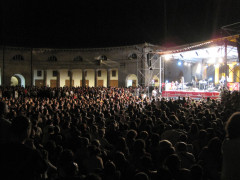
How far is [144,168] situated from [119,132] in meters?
2.43

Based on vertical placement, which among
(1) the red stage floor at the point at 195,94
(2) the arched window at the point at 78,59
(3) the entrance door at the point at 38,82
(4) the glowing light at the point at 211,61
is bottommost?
(1) the red stage floor at the point at 195,94

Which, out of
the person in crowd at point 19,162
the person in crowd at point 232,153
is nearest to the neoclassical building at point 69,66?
the person in crowd at point 232,153

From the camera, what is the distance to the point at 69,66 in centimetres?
4241

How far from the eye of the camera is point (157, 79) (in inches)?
1453

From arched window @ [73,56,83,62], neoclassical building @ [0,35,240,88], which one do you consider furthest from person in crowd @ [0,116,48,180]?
arched window @ [73,56,83,62]

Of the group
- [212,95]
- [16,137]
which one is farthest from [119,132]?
[212,95]

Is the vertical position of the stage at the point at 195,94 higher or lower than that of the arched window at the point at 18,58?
lower

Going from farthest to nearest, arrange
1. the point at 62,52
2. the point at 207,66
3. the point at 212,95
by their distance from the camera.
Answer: the point at 62,52
the point at 207,66
the point at 212,95

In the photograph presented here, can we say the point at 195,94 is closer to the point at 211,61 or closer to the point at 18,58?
the point at 211,61

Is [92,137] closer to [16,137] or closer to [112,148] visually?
[112,148]

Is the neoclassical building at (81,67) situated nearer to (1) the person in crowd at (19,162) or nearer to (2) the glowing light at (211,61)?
(2) the glowing light at (211,61)

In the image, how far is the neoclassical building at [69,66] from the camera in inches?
1539

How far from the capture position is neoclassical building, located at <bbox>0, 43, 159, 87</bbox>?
3909cm

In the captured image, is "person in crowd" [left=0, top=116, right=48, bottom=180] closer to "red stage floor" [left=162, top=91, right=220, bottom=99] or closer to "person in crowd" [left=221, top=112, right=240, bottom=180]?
"person in crowd" [left=221, top=112, right=240, bottom=180]
